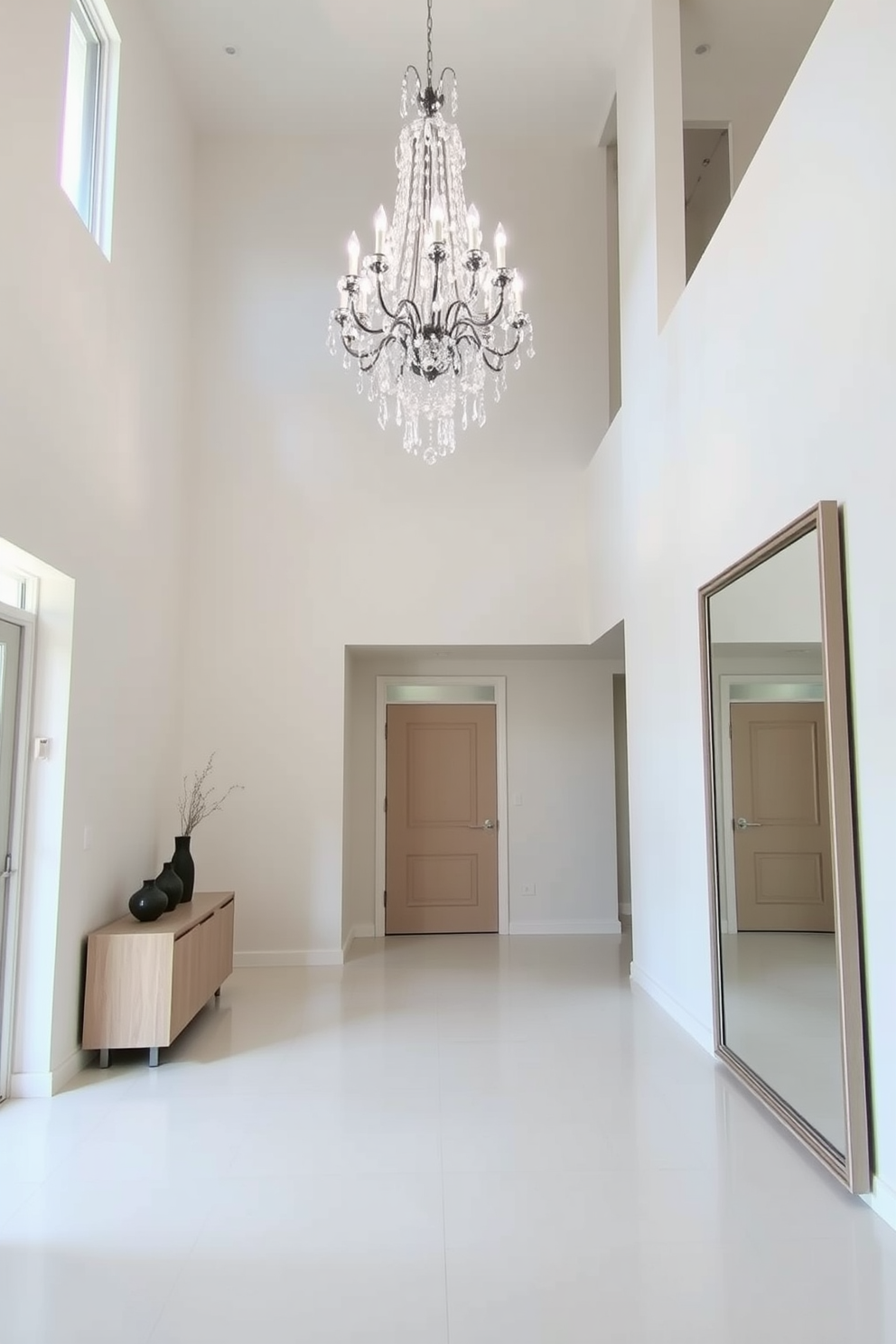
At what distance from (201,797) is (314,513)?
7.53 ft

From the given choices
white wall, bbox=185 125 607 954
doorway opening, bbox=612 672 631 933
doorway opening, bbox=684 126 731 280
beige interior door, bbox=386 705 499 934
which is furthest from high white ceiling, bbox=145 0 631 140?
beige interior door, bbox=386 705 499 934

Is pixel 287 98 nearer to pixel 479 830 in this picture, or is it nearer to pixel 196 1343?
pixel 479 830

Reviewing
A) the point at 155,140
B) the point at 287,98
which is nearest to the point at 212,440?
the point at 155,140

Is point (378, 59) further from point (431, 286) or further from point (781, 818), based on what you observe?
point (781, 818)

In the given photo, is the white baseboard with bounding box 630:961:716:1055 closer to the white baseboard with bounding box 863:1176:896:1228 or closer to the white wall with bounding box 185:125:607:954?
the white baseboard with bounding box 863:1176:896:1228

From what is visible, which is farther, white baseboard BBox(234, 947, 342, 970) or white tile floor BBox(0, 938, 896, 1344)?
white baseboard BBox(234, 947, 342, 970)

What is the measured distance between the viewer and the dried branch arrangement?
6.24m

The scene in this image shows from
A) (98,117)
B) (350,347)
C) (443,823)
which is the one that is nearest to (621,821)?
(443,823)

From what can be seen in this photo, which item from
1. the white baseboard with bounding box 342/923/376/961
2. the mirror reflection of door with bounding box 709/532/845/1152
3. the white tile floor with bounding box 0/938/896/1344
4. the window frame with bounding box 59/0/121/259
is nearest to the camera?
the white tile floor with bounding box 0/938/896/1344

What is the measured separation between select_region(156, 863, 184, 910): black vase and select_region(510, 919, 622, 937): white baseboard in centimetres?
342

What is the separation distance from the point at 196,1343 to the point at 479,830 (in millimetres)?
5508

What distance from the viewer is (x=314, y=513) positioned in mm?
6613

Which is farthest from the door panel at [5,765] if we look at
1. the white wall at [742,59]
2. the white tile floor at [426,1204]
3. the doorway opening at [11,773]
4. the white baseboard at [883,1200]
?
the white wall at [742,59]

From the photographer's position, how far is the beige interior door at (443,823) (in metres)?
7.46
